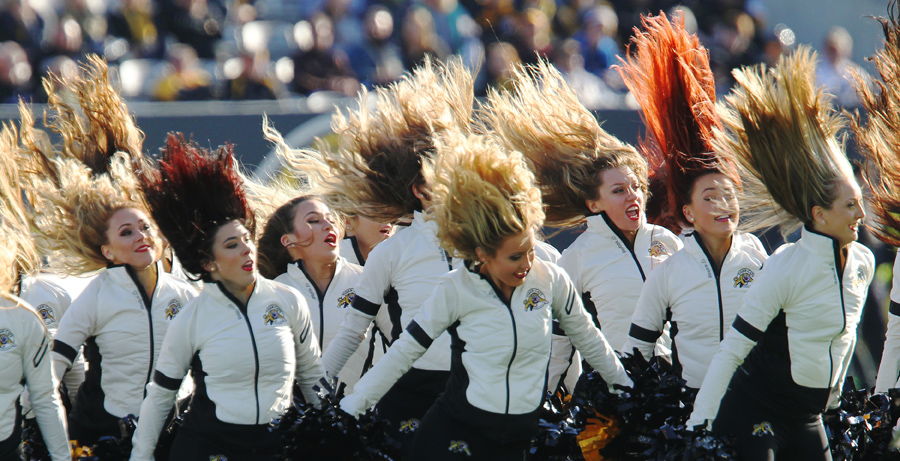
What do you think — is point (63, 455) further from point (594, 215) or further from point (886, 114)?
point (886, 114)

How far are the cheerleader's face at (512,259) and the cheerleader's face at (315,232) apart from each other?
1.51 m

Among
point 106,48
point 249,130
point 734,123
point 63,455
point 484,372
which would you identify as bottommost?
point 63,455

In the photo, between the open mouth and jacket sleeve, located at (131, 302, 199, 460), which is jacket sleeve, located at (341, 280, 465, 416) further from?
the open mouth

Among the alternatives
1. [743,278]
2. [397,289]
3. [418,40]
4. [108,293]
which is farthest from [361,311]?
[418,40]

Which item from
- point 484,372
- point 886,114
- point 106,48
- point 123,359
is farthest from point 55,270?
point 106,48

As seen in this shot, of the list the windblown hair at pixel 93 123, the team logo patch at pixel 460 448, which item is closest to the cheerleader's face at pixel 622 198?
the team logo patch at pixel 460 448

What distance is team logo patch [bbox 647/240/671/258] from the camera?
15.6 ft

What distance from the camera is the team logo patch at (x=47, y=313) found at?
4.93 m

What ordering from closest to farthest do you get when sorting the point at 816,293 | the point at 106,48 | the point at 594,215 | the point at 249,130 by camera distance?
the point at 816,293, the point at 594,215, the point at 249,130, the point at 106,48

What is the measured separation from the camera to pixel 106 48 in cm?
1056

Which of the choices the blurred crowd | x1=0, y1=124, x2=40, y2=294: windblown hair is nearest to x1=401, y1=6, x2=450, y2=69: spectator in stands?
the blurred crowd

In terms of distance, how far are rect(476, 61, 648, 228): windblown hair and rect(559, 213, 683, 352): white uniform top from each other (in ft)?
0.56

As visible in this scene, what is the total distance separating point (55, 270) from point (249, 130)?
4.04 metres

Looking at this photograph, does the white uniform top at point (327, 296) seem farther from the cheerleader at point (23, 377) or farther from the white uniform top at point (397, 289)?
the cheerleader at point (23, 377)
